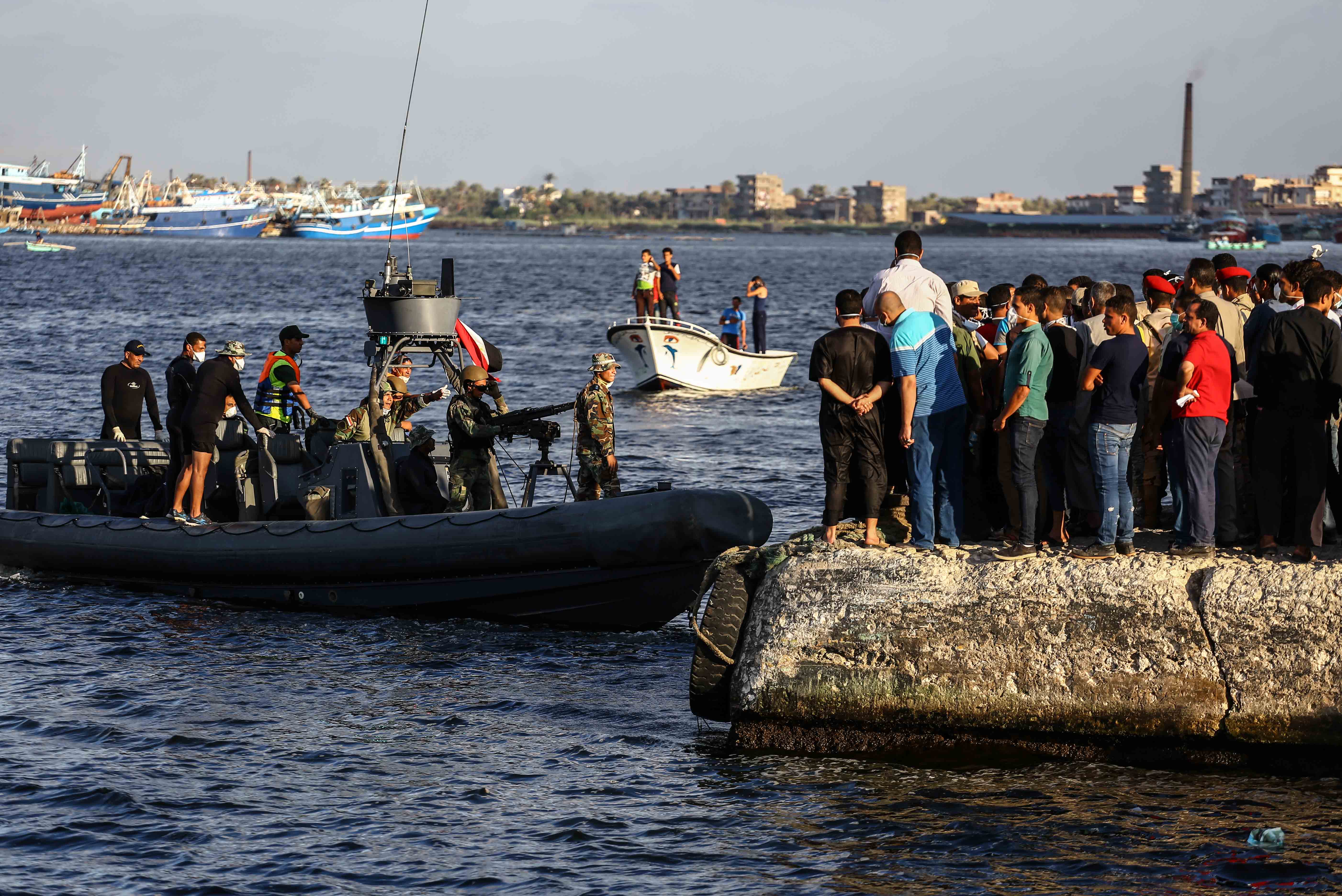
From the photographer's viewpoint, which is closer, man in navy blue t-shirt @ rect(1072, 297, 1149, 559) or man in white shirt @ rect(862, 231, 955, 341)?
man in navy blue t-shirt @ rect(1072, 297, 1149, 559)

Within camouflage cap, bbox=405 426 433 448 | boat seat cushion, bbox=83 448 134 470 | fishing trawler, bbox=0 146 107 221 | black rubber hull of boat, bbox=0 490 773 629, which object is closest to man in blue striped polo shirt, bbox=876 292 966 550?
black rubber hull of boat, bbox=0 490 773 629

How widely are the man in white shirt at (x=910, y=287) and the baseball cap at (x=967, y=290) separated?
488 mm

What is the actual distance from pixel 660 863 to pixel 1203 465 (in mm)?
3795

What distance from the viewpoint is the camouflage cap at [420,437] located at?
41.2ft

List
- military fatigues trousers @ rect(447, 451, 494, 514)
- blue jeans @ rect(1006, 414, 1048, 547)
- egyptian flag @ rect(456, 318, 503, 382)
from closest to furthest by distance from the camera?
1. blue jeans @ rect(1006, 414, 1048, 547)
2. egyptian flag @ rect(456, 318, 503, 382)
3. military fatigues trousers @ rect(447, 451, 494, 514)

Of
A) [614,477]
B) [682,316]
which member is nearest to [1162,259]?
[682,316]

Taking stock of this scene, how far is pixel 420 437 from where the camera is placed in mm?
12617

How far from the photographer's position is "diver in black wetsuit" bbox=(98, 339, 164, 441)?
15.0 metres

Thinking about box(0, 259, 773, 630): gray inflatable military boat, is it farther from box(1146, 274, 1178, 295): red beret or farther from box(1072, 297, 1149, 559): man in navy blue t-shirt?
box(1146, 274, 1178, 295): red beret

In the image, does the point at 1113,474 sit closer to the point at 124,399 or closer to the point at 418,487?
the point at 418,487

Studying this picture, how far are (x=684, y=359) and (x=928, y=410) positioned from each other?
19.7 meters

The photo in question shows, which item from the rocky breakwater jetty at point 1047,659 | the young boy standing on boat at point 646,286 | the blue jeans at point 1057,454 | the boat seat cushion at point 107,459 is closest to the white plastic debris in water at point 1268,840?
the rocky breakwater jetty at point 1047,659

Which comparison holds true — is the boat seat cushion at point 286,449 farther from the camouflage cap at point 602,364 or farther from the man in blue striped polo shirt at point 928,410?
the man in blue striped polo shirt at point 928,410

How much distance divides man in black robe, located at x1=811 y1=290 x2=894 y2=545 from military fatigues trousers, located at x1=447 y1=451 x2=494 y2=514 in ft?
12.9
